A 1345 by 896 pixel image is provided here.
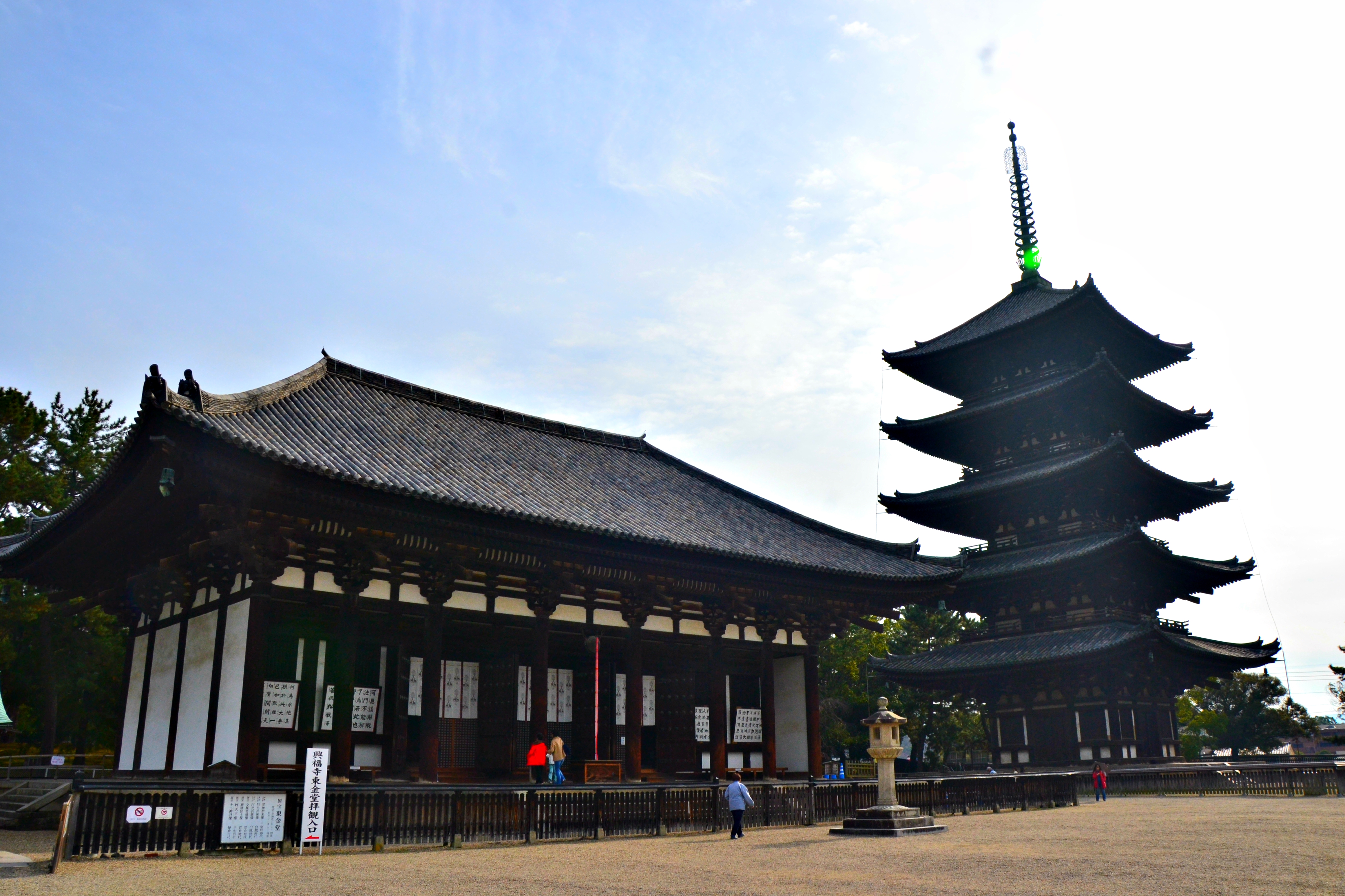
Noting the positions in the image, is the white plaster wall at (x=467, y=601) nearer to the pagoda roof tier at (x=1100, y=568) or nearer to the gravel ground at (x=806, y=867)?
the gravel ground at (x=806, y=867)

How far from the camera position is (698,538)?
21859mm

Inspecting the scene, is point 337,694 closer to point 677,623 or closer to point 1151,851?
point 677,623

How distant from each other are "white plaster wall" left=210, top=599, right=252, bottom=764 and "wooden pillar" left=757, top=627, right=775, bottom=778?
11715mm

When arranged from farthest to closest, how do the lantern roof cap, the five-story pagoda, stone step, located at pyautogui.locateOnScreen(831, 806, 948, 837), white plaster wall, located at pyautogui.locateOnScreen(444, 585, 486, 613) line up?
the five-story pagoda
white plaster wall, located at pyautogui.locateOnScreen(444, 585, 486, 613)
the lantern roof cap
stone step, located at pyautogui.locateOnScreen(831, 806, 948, 837)

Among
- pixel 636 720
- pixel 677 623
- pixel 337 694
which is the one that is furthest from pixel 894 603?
pixel 337 694

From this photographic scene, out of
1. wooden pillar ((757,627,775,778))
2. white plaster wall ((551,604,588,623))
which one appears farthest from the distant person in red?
wooden pillar ((757,627,775,778))

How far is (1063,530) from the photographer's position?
3594 cm

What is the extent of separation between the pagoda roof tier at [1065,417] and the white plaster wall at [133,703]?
2992 cm

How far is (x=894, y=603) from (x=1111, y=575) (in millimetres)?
13628

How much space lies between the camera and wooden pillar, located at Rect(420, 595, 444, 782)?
1714 centimetres

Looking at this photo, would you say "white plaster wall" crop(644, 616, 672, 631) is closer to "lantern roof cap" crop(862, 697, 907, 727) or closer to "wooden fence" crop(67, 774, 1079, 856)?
"wooden fence" crop(67, 774, 1079, 856)

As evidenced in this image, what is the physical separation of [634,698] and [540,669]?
2.52 m

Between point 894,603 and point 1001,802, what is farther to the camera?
point 894,603

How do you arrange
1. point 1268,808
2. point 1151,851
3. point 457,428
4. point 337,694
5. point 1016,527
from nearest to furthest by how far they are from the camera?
point 1151,851 < point 337,694 < point 1268,808 < point 457,428 < point 1016,527
